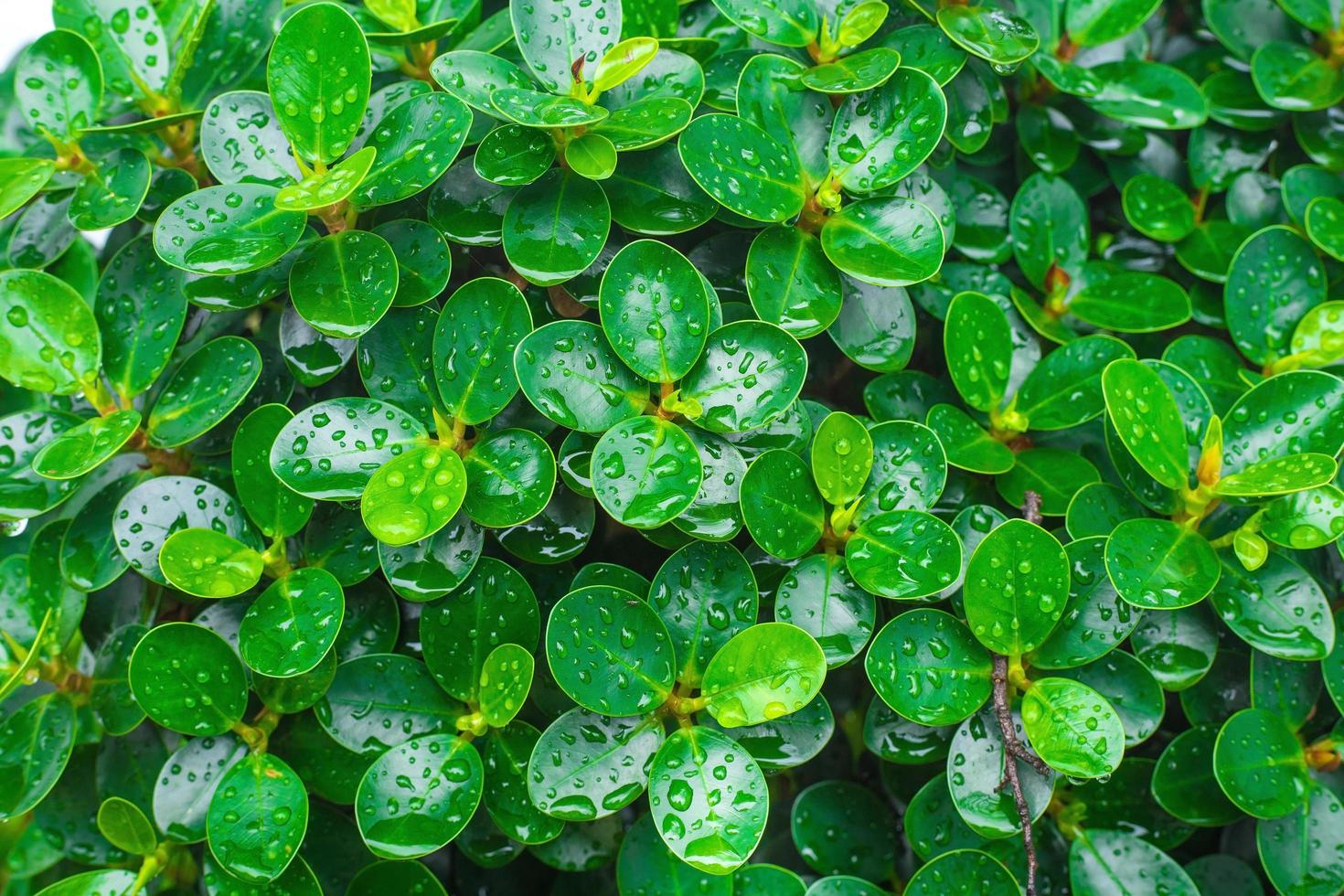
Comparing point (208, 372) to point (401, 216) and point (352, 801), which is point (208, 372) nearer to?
point (401, 216)

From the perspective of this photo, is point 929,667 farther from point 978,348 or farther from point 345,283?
point 345,283

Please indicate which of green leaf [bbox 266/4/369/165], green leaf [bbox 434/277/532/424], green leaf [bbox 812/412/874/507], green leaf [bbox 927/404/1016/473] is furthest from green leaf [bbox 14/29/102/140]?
green leaf [bbox 927/404/1016/473]

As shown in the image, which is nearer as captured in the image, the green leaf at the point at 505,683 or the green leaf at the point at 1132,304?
the green leaf at the point at 505,683

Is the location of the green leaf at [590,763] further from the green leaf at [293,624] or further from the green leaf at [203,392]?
the green leaf at [203,392]

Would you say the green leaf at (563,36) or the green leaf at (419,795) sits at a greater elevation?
the green leaf at (563,36)

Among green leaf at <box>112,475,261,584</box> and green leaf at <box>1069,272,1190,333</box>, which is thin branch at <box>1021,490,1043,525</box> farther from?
green leaf at <box>112,475,261,584</box>

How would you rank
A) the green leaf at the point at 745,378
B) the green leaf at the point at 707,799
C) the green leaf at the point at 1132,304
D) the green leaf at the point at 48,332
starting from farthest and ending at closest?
1. the green leaf at the point at 1132,304
2. the green leaf at the point at 48,332
3. the green leaf at the point at 745,378
4. the green leaf at the point at 707,799

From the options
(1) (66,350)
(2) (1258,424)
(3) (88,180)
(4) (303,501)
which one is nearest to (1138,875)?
(2) (1258,424)

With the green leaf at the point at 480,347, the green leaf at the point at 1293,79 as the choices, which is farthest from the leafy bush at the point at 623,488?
the green leaf at the point at 1293,79
